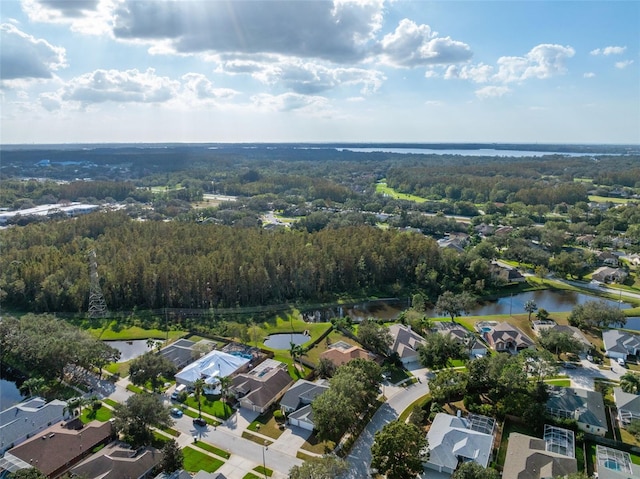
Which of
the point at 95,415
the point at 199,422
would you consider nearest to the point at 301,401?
the point at 199,422

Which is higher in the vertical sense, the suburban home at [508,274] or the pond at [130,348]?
the suburban home at [508,274]

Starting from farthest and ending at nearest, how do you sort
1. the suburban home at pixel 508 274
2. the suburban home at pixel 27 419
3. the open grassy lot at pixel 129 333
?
the suburban home at pixel 508 274 < the open grassy lot at pixel 129 333 < the suburban home at pixel 27 419

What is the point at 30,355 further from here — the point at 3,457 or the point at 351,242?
the point at 351,242

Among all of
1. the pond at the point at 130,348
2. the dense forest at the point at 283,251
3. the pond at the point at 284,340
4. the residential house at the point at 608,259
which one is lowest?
the pond at the point at 130,348

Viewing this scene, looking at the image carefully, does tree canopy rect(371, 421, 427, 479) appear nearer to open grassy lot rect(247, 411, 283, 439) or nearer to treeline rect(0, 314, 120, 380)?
open grassy lot rect(247, 411, 283, 439)

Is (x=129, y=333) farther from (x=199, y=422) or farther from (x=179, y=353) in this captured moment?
(x=199, y=422)

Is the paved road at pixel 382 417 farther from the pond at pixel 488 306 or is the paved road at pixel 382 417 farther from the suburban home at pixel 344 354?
the pond at pixel 488 306

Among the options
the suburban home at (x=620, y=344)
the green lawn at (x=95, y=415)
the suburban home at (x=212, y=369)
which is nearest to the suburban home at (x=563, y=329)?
the suburban home at (x=620, y=344)
